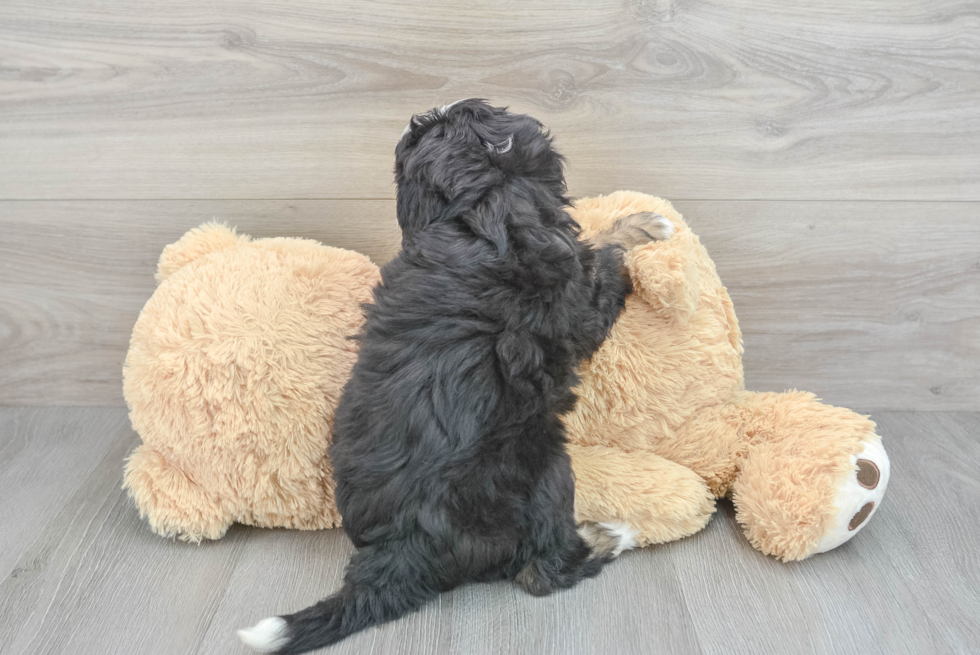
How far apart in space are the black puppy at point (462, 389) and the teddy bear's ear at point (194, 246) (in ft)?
1.67

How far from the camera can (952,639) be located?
4.13 feet

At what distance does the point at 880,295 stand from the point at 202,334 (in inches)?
64.7

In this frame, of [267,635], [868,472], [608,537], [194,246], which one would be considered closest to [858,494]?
[868,472]

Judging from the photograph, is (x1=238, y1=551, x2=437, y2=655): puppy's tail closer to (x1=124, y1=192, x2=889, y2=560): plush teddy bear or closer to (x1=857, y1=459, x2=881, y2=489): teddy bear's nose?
(x1=124, y1=192, x2=889, y2=560): plush teddy bear

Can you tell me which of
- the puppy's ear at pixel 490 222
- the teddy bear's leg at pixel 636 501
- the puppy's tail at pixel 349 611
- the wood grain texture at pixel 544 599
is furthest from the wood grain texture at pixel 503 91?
the puppy's tail at pixel 349 611

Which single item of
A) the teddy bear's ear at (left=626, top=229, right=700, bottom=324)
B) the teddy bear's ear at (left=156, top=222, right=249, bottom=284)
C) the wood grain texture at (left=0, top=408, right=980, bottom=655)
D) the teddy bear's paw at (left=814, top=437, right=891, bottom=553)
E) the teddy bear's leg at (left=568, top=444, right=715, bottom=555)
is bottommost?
the wood grain texture at (left=0, top=408, right=980, bottom=655)

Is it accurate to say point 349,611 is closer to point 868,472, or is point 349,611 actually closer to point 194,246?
point 194,246

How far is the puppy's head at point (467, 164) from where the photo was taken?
129 centimetres

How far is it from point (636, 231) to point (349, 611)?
2.97 ft

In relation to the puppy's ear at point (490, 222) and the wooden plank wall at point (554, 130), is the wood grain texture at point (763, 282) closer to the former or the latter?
the wooden plank wall at point (554, 130)

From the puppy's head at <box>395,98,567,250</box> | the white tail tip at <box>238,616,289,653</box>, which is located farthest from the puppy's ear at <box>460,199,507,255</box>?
the white tail tip at <box>238,616,289,653</box>

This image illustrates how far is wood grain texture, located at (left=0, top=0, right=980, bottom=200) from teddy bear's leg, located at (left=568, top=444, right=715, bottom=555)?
2.25 feet

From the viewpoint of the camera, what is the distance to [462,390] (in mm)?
1254

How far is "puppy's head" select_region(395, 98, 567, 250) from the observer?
4.23ft
